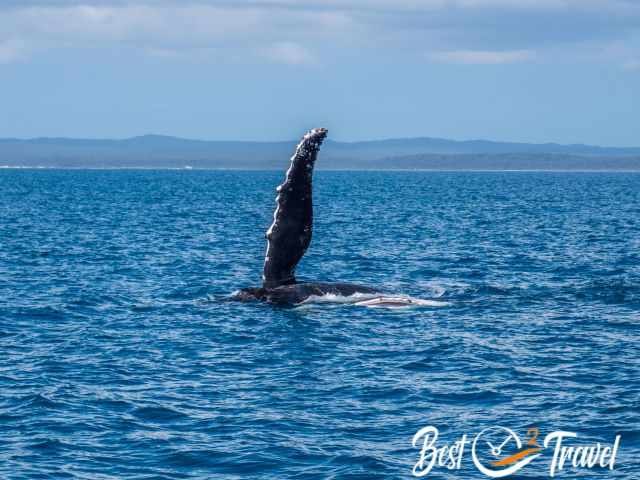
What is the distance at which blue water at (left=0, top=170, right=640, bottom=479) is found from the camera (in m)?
14.9

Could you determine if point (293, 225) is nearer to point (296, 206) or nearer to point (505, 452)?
point (296, 206)

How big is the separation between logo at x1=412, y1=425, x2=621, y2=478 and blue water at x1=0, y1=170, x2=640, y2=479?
171 millimetres

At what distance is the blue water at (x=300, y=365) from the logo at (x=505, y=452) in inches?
6.7

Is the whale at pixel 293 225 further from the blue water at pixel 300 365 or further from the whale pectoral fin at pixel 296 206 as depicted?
the blue water at pixel 300 365

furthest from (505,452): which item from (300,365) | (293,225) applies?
(293,225)

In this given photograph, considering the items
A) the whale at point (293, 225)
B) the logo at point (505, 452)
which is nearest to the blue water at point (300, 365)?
the logo at point (505, 452)

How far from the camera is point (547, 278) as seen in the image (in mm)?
32812

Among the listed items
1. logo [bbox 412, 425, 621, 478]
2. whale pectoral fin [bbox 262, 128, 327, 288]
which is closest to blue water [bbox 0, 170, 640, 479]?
logo [bbox 412, 425, 621, 478]

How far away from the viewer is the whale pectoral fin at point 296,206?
23.6m

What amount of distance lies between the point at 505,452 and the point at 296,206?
1009 centimetres

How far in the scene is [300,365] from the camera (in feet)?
65.5

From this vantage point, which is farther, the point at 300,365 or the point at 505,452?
the point at 300,365

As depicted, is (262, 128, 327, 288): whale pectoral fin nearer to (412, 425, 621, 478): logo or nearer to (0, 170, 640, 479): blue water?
(0, 170, 640, 479): blue water

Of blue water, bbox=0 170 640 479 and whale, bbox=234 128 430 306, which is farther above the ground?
whale, bbox=234 128 430 306
